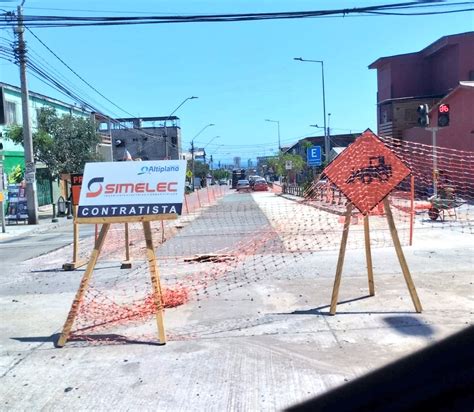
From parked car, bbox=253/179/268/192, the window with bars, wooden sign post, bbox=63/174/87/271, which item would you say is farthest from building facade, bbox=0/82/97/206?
parked car, bbox=253/179/268/192

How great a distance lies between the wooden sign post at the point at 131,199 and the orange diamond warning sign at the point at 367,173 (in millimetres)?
1888

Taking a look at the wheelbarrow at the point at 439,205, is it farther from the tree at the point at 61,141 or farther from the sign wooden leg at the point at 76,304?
the tree at the point at 61,141

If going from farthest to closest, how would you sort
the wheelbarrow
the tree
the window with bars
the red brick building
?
the window with bars → the red brick building → the tree → the wheelbarrow

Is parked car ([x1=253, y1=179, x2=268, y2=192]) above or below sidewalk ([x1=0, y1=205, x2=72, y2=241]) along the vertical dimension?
below

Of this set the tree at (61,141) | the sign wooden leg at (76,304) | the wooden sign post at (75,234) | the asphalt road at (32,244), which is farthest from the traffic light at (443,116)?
the tree at (61,141)

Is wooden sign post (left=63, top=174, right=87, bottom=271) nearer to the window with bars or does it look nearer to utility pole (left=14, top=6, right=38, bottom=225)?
utility pole (left=14, top=6, right=38, bottom=225)

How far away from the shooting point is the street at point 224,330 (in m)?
4.32

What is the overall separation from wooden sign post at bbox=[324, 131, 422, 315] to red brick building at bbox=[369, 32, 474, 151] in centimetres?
2522

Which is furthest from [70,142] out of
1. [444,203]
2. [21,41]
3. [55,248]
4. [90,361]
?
[90,361]

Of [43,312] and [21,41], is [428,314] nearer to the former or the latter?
[43,312]

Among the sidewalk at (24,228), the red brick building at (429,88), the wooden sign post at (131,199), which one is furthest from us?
the red brick building at (429,88)

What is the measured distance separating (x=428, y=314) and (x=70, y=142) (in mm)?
26166

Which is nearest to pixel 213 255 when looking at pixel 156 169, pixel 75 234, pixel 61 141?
pixel 75 234

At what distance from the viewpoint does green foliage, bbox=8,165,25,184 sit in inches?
1191
